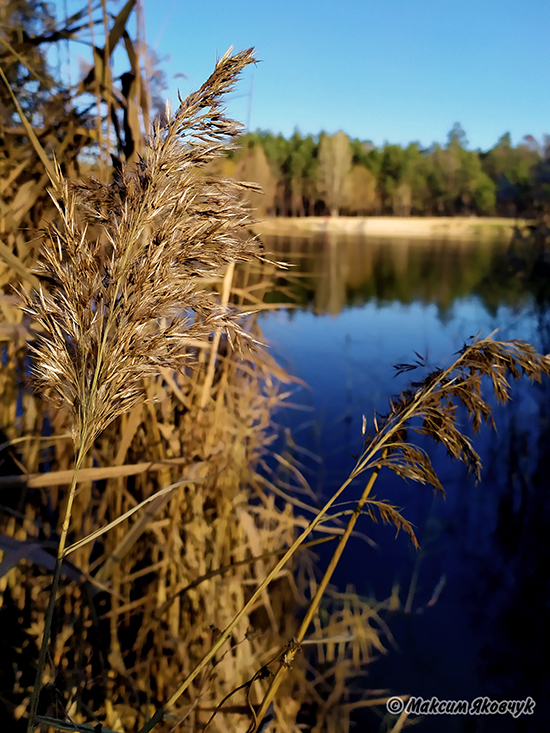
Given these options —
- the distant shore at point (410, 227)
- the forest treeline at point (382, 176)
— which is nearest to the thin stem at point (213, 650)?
the distant shore at point (410, 227)

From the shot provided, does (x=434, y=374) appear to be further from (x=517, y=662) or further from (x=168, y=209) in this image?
(x=517, y=662)

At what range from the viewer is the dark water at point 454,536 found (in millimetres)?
3059

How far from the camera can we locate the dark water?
120 inches

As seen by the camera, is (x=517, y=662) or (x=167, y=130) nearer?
(x=167, y=130)

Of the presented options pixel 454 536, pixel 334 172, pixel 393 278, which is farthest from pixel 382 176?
pixel 454 536

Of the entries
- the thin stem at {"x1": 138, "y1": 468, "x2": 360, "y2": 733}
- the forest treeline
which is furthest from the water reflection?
the forest treeline

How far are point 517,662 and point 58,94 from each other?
12.8 feet

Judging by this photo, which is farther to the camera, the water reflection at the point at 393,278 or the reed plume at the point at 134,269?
the water reflection at the point at 393,278

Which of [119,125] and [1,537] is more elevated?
[119,125]

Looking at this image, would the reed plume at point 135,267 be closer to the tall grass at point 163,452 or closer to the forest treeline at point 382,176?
the tall grass at point 163,452

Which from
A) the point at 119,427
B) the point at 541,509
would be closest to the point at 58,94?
the point at 119,427

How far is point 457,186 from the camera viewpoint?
54.0 meters

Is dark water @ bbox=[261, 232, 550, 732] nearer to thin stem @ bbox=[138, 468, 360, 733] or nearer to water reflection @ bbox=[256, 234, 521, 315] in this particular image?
thin stem @ bbox=[138, 468, 360, 733]

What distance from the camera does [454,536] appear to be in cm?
437
